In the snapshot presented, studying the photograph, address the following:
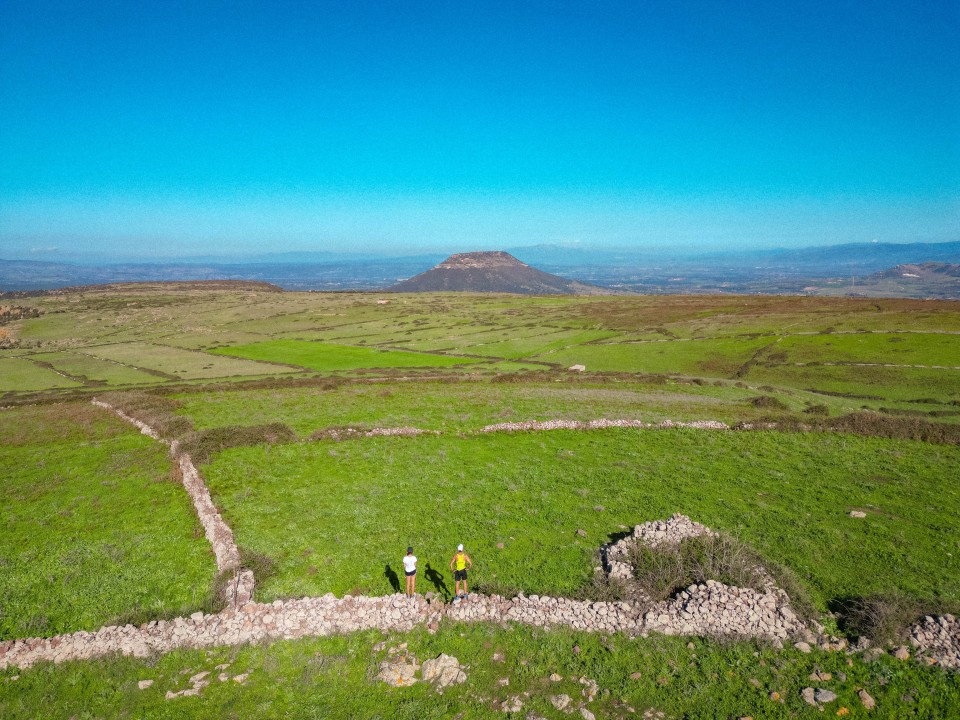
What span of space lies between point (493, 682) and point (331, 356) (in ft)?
273

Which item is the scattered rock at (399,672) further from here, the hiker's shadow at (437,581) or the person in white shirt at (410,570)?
the hiker's shadow at (437,581)

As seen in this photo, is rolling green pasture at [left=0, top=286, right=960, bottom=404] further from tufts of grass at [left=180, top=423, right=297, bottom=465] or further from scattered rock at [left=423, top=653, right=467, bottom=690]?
scattered rock at [left=423, top=653, right=467, bottom=690]

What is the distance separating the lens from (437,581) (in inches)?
714

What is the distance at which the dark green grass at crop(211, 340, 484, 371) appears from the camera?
270ft

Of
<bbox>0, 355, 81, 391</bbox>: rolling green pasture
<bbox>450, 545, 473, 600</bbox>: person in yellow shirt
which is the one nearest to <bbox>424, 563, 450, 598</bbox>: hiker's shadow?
<bbox>450, 545, 473, 600</bbox>: person in yellow shirt

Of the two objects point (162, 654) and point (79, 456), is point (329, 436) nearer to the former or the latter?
point (79, 456)

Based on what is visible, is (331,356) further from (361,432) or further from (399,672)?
→ (399,672)

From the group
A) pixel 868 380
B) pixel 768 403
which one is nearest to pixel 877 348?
pixel 868 380

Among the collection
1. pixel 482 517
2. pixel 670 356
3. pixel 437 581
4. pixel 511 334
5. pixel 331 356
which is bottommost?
pixel 331 356

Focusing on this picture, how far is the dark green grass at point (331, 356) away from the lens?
3243 inches

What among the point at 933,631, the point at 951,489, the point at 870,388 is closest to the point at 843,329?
the point at 870,388

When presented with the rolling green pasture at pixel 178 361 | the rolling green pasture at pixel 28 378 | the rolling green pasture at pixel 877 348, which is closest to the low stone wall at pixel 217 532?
the rolling green pasture at pixel 178 361

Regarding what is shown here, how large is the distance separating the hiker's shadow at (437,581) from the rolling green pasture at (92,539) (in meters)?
7.91

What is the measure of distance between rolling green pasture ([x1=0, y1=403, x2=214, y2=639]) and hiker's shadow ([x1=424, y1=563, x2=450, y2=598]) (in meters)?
7.91
